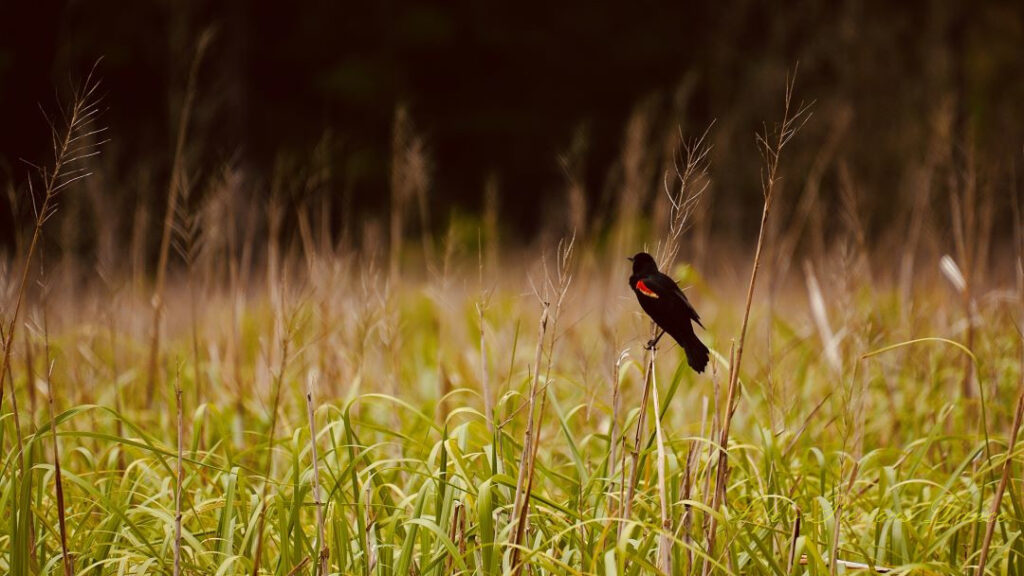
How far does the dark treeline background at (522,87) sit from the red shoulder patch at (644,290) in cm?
492

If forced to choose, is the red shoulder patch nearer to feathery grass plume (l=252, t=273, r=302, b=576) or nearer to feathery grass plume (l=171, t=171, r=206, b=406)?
feathery grass plume (l=252, t=273, r=302, b=576)

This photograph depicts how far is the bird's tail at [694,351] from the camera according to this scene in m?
1.24

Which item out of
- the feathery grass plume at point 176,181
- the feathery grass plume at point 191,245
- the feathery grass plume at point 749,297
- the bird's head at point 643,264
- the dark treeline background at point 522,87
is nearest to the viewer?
the feathery grass plume at point 749,297

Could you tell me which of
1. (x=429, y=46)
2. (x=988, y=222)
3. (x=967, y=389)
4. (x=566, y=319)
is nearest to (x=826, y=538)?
(x=967, y=389)

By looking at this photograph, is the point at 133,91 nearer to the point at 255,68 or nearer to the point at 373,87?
the point at 255,68

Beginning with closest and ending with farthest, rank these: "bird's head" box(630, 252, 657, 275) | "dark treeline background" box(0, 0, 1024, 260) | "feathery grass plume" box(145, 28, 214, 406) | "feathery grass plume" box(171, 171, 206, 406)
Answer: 1. "bird's head" box(630, 252, 657, 275)
2. "feathery grass plume" box(171, 171, 206, 406)
3. "feathery grass plume" box(145, 28, 214, 406)
4. "dark treeline background" box(0, 0, 1024, 260)

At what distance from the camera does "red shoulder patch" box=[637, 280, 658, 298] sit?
1223mm

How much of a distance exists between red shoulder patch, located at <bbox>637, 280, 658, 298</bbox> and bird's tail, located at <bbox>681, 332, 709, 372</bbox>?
95 millimetres

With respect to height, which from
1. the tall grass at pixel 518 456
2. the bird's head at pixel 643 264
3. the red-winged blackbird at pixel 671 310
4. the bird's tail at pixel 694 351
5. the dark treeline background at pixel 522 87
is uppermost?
the dark treeline background at pixel 522 87

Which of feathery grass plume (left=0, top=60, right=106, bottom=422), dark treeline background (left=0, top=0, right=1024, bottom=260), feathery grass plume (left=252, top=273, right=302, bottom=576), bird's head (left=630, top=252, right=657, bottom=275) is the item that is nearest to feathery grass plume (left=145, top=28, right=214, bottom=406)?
feathery grass plume (left=252, top=273, right=302, bottom=576)

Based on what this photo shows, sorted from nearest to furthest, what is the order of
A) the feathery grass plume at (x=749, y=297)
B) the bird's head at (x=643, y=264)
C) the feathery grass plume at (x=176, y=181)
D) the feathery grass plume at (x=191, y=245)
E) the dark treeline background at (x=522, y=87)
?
the feathery grass plume at (x=749, y=297) → the bird's head at (x=643, y=264) → the feathery grass plume at (x=191, y=245) → the feathery grass plume at (x=176, y=181) → the dark treeline background at (x=522, y=87)

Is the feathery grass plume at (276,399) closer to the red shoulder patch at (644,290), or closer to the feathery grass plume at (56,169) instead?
the feathery grass plume at (56,169)

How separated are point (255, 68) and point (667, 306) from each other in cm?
1259

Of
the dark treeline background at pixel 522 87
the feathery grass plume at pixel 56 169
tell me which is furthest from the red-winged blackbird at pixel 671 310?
the dark treeline background at pixel 522 87
